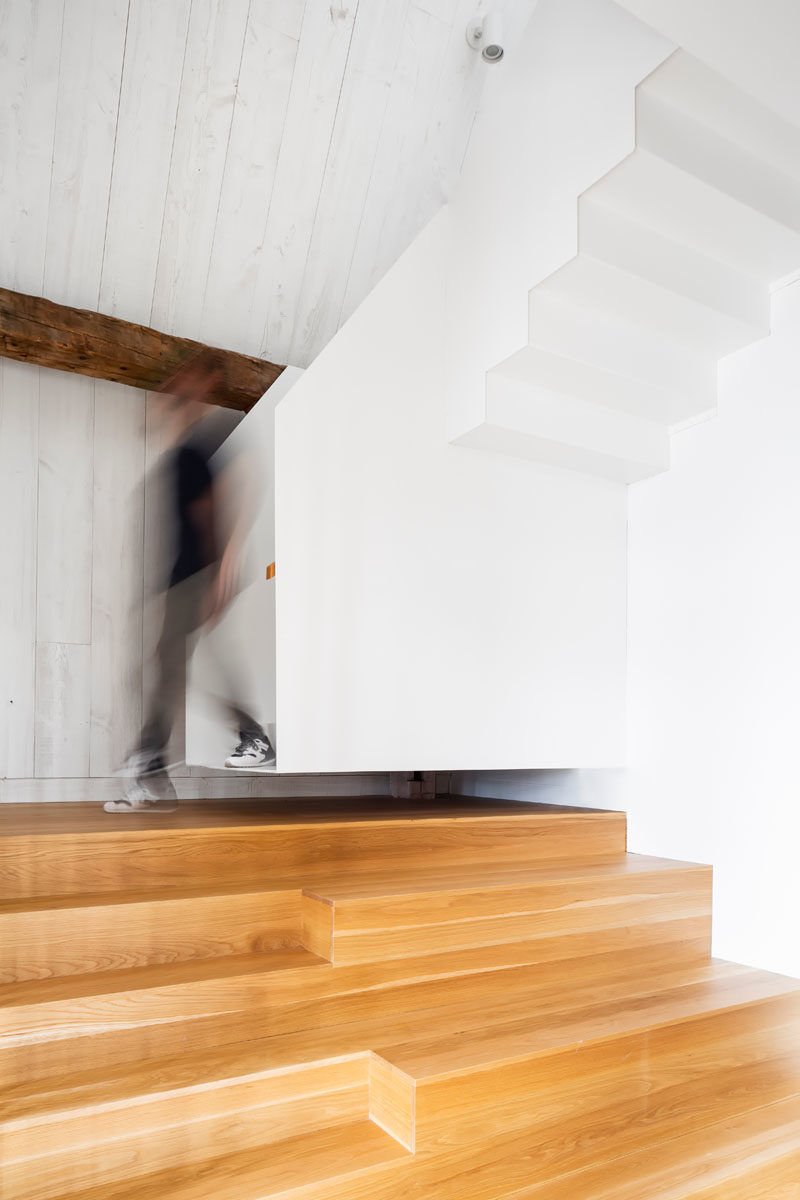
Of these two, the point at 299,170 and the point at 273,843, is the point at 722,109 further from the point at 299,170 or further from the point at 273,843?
the point at 273,843

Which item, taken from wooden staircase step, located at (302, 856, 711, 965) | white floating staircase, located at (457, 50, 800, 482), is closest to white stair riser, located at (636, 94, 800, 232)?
white floating staircase, located at (457, 50, 800, 482)

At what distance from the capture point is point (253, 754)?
316 cm

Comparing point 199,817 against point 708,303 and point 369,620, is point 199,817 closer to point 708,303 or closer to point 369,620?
point 369,620

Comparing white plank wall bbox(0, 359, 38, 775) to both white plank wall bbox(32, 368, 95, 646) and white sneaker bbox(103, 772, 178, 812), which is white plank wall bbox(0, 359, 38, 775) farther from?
white sneaker bbox(103, 772, 178, 812)

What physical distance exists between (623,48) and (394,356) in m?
1.10

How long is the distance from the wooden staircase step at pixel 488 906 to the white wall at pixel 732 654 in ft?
0.65

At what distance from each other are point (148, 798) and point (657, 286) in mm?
2577

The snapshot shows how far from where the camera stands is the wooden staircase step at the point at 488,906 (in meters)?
2.21

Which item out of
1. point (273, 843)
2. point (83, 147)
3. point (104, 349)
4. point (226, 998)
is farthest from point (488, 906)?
point (83, 147)

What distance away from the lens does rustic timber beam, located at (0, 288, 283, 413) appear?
356 centimetres

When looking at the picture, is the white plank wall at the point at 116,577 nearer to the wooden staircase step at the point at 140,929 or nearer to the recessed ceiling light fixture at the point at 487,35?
the wooden staircase step at the point at 140,929

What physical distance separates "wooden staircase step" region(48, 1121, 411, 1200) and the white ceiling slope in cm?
329

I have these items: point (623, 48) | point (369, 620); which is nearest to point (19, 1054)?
point (369, 620)

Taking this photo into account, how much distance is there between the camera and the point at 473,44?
3.64m
